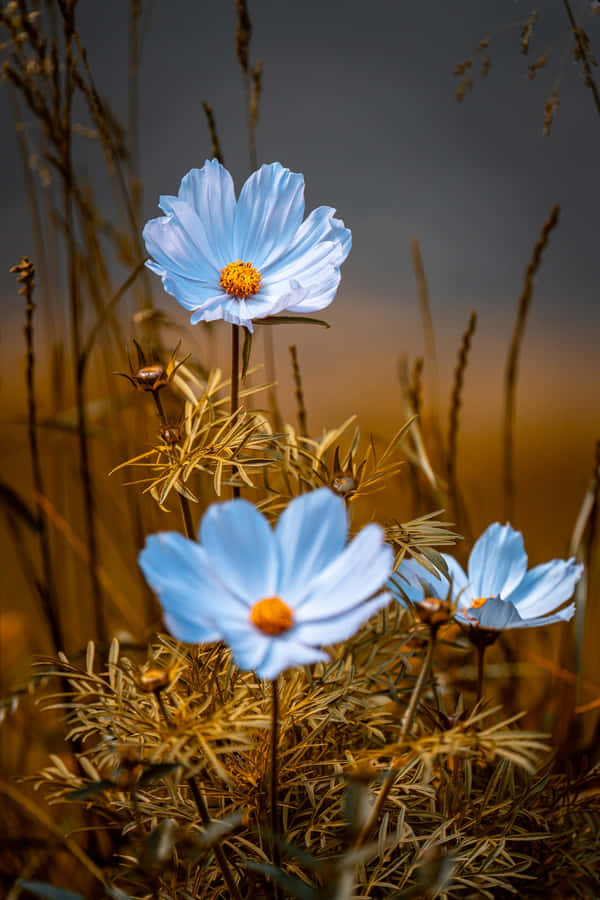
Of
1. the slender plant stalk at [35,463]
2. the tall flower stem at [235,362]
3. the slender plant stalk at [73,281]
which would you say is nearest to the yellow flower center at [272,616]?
the tall flower stem at [235,362]

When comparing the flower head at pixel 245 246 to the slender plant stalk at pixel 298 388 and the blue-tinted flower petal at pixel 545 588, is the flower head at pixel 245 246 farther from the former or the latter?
the blue-tinted flower petal at pixel 545 588

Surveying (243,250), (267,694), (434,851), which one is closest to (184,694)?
(267,694)

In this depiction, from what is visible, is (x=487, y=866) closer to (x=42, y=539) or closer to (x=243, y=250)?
(x=243, y=250)

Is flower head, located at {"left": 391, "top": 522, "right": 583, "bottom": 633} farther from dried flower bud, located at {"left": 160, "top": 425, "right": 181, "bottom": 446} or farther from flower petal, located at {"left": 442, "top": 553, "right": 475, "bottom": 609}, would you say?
dried flower bud, located at {"left": 160, "top": 425, "right": 181, "bottom": 446}

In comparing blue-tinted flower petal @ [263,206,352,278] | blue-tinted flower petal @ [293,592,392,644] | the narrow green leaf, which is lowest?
the narrow green leaf

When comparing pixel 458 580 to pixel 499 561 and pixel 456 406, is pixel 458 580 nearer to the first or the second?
pixel 499 561

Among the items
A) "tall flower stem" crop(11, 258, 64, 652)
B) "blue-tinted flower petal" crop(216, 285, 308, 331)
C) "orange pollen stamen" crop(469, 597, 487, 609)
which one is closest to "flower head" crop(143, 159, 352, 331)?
"blue-tinted flower petal" crop(216, 285, 308, 331)

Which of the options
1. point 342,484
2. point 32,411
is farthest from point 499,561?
point 32,411
